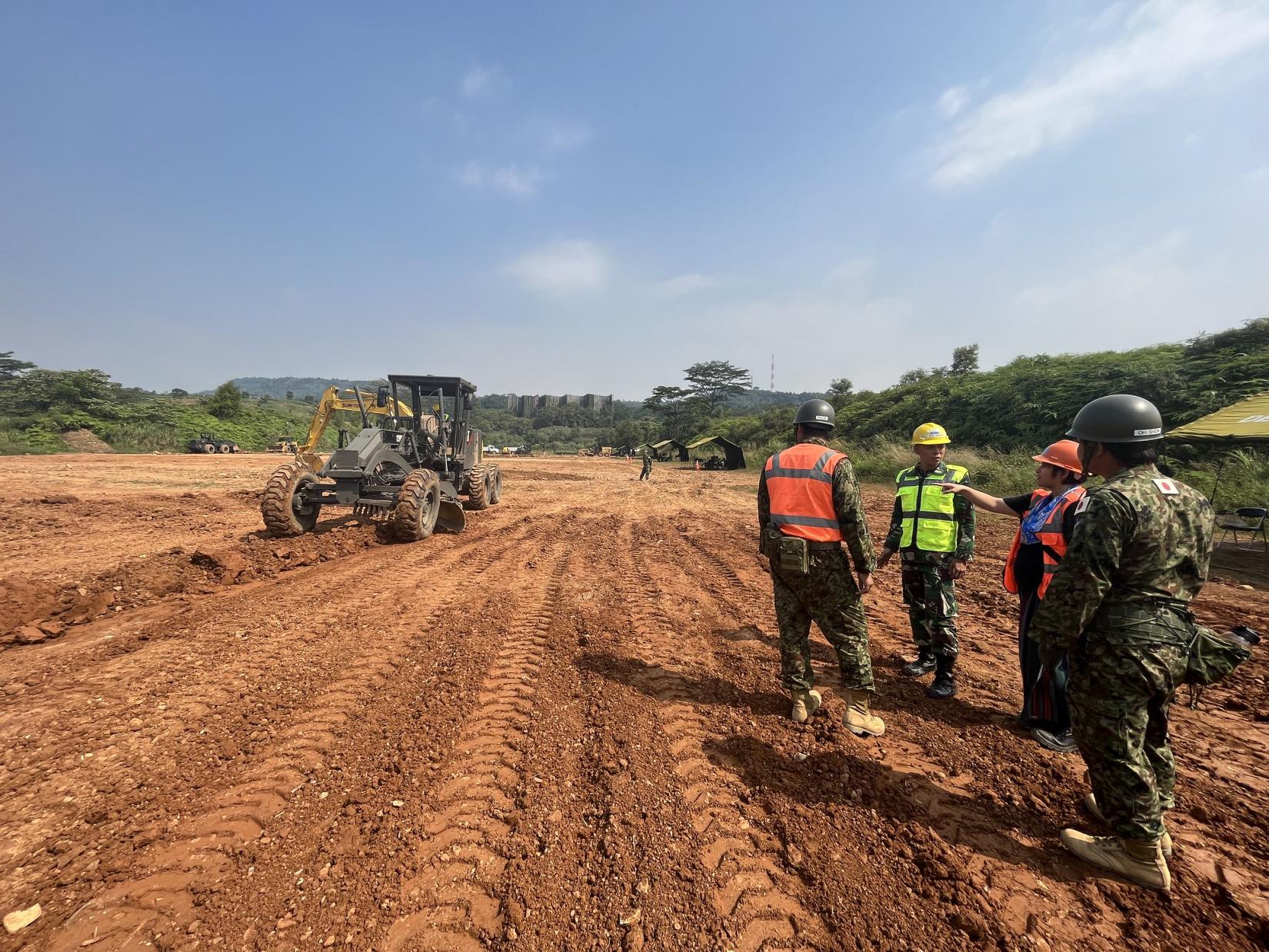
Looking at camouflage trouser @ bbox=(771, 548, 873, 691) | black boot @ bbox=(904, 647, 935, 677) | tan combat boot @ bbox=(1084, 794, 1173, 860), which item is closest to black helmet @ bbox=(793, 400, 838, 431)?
camouflage trouser @ bbox=(771, 548, 873, 691)

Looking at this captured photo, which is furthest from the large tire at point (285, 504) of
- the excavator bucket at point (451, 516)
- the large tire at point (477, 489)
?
the large tire at point (477, 489)

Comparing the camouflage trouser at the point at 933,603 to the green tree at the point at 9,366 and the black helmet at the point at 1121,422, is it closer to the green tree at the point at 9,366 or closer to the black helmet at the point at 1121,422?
the black helmet at the point at 1121,422

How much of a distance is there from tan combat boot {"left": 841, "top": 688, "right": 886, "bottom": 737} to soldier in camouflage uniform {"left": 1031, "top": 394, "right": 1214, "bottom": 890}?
3.05 feet

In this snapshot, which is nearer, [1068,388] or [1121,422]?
[1121,422]

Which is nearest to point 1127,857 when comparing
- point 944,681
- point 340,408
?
point 944,681

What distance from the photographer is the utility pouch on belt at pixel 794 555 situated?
2.87m

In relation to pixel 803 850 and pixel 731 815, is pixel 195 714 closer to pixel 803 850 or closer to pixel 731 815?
Result: pixel 731 815

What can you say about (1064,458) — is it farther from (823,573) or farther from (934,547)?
(823,573)

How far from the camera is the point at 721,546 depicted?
26.4 feet

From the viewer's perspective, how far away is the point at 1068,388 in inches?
619

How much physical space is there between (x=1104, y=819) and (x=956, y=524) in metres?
1.81

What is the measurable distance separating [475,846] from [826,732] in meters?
1.98

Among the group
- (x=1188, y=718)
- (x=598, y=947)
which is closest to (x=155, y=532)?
(x=598, y=947)

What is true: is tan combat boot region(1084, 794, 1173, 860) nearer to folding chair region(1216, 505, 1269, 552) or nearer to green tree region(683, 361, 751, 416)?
folding chair region(1216, 505, 1269, 552)
